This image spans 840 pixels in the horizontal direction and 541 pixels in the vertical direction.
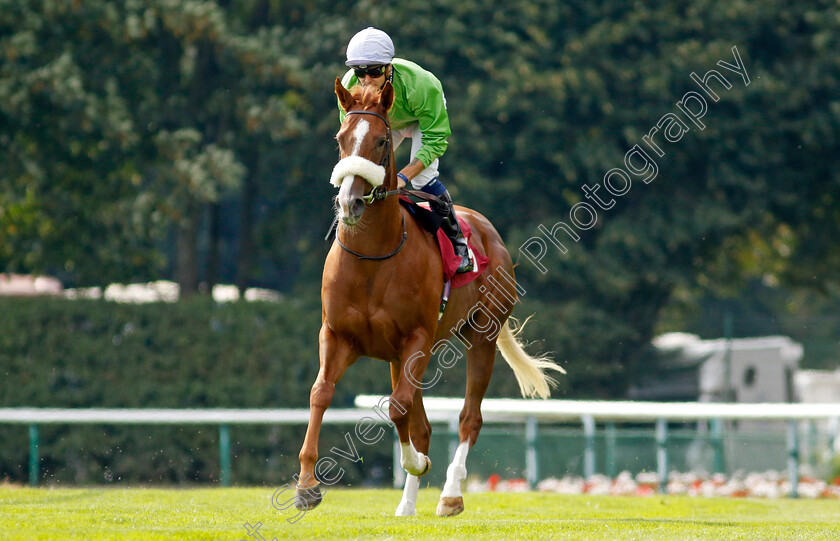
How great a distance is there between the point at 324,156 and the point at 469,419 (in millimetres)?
10877

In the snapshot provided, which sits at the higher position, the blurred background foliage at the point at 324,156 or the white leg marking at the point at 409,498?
the blurred background foliage at the point at 324,156

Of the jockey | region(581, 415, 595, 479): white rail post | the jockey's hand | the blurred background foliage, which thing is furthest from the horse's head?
the blurred background foliage

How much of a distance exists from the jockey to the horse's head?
9.8 inches

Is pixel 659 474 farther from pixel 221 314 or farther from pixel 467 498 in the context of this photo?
pixel 221 314

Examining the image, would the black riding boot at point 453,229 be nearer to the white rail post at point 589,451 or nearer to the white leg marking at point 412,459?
the white leg marking at point 412,459

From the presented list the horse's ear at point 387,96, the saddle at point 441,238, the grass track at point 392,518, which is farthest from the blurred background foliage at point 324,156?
the horse's ear at point 387,96

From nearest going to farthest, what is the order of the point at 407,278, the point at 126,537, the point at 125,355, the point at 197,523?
the point at 126,537 < the point at 197,523 < the point at 407,278 < the point at 125,355

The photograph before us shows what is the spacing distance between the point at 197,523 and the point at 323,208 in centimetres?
1291

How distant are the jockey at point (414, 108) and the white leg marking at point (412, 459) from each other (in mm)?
1275

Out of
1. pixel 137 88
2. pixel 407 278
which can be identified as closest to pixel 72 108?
pixel 137 88

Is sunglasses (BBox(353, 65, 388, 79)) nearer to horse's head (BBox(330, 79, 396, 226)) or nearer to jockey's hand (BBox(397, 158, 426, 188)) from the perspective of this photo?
horse's head (BBox(330, 79, 396, 226))

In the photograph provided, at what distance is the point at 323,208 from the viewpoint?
18.6 m

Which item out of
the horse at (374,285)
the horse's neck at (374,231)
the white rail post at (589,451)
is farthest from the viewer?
the white rail post at (589,451)

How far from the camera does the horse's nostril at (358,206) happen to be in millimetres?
5789
